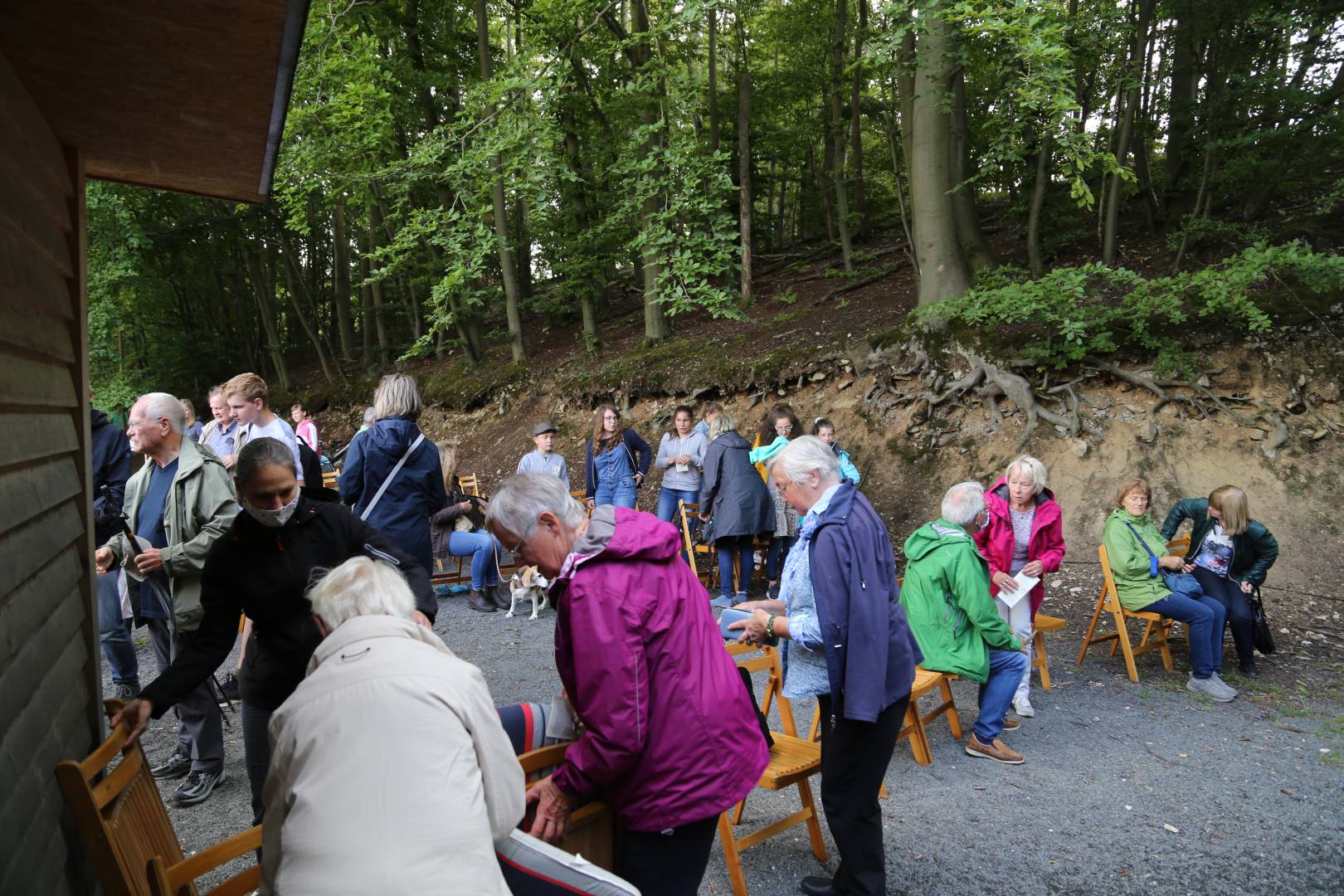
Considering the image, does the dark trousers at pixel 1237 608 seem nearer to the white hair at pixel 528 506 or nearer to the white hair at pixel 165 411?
the white hair at pixel 528 506

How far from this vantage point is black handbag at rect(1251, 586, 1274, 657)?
6.13 meters

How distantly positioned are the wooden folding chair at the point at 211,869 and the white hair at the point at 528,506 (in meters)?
1.07

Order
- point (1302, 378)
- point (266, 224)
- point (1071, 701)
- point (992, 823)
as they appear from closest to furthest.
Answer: point (992, 823)
point (1071, 701)
point (1302, 378)
point (266, 224)

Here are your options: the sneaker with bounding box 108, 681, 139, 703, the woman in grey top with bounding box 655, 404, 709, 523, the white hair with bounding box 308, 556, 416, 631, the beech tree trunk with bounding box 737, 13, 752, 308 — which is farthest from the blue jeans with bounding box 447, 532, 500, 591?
the beech tree trunk with bounding box 737, 13, 752, 308

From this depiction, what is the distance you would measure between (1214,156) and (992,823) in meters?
9.79

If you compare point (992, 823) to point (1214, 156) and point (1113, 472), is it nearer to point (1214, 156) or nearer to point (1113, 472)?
point (1113, 472)

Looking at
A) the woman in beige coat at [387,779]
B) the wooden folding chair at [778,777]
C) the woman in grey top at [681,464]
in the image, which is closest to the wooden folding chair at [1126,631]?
the wooden folding chair at [778,777]

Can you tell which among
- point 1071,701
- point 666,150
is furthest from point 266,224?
point 1071,701

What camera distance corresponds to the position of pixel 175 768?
4520 mm

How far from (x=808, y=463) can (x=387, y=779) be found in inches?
79.3

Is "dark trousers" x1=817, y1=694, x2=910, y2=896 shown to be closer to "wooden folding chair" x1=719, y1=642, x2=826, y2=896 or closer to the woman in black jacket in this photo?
"wooden folding chair" x1=719, y1=642, x2=826, y2=896

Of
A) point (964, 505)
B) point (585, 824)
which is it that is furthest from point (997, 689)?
point (585, 824)

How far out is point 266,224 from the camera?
21.0 metres

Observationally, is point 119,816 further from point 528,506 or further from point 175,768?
point 175,768
